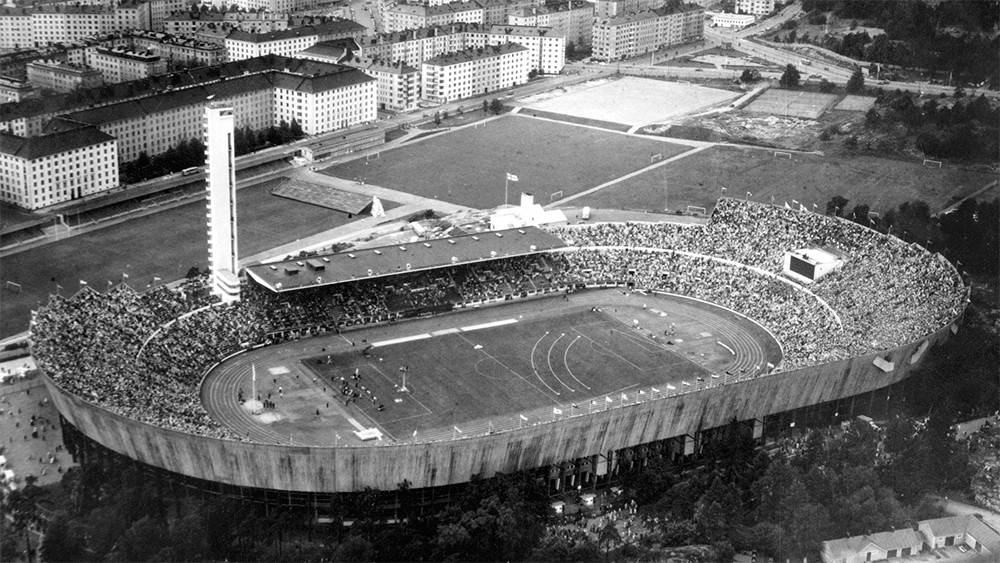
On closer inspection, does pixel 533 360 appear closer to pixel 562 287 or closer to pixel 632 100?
pixel 562 287

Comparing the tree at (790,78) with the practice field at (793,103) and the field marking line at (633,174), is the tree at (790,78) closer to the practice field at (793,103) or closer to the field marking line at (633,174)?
the practice field at (793,103)

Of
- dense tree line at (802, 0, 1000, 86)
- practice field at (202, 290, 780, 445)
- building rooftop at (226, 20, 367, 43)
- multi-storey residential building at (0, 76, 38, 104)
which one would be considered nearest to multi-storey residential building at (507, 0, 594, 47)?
building rooftop at (226, 20, 367, 43)

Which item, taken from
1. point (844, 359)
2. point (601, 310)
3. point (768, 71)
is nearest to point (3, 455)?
point (601, 310)

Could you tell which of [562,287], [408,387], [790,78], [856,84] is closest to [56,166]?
[562,287]

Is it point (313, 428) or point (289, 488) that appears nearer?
point (289, 488)

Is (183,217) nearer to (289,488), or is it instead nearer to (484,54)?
(289,488)

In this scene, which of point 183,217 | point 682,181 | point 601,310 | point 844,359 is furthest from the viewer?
point 682,181
